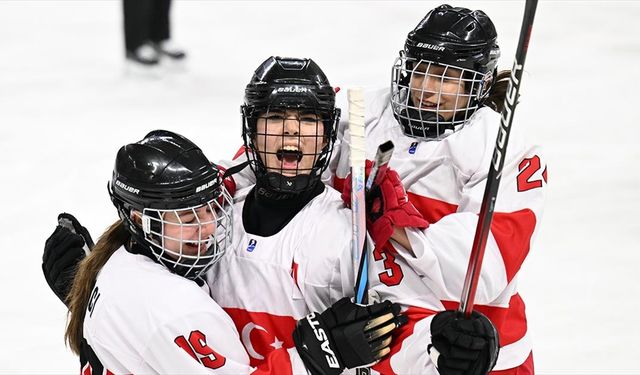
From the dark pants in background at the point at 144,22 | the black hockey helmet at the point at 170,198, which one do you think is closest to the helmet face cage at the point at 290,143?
the black hockey helmet at the point at 170,198

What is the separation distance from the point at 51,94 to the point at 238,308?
10.3ft

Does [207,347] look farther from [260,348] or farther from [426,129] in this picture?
[426,129]

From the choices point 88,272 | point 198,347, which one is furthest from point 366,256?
point 88,272

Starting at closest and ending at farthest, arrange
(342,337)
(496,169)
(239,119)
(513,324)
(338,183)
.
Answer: (496,169) → (342,337) → (513,324) → (338,183) → (239,119)

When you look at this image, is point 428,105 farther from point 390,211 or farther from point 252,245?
point 252,245

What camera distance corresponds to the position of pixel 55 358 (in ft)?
11.6

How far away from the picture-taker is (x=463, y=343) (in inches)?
86.4

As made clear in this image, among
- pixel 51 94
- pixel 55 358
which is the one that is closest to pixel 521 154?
pixel 55 358

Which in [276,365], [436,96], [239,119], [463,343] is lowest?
[239,119]

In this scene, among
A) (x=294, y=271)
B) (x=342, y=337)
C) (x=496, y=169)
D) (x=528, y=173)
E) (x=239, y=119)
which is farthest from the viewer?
(x=239, y=119)

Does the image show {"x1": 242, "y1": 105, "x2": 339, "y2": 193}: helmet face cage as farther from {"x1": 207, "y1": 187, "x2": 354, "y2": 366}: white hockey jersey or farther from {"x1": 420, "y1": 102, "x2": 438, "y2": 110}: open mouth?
{"x1": 420, "y1": 102, "x2": 438, "y2": 110}: open mouth

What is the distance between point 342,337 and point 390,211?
28 cm

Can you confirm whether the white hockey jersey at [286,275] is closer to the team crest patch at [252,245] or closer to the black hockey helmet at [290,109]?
the team crest patch at [252,245]

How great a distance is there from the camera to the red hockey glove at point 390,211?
2.43 metres
